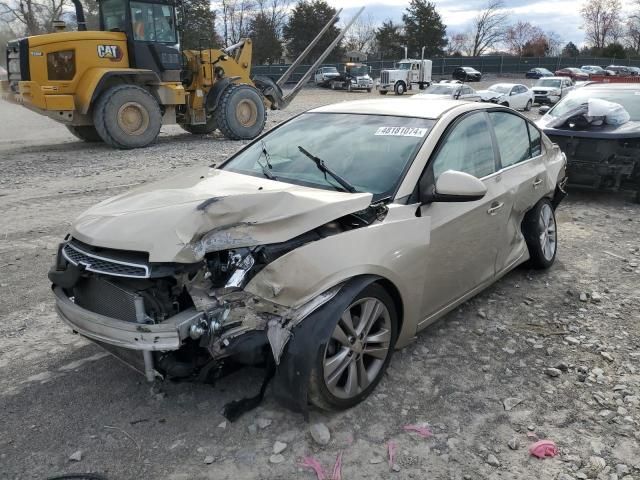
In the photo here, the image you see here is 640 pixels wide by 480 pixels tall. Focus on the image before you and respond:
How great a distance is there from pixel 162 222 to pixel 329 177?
1.16m

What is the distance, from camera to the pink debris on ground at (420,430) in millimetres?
2820

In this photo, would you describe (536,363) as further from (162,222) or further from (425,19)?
(425,19)

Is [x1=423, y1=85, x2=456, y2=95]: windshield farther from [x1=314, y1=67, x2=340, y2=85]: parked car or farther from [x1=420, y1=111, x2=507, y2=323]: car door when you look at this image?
[x1=420, y1=111, x2=507, y2=323]: car door

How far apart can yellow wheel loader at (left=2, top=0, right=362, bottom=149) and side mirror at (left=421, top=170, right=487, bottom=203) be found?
10.3 meters

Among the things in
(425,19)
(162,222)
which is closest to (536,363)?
(162,222)

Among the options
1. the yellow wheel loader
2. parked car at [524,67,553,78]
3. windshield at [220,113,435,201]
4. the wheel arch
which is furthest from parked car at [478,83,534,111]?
parked car at [524,67,553,78]

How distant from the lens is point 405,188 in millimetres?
3307

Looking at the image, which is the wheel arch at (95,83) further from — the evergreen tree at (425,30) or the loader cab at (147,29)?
the evergreen tree at (425,30)

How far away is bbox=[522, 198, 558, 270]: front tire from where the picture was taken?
4.70 meters

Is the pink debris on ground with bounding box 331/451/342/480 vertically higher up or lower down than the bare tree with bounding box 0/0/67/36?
lower down

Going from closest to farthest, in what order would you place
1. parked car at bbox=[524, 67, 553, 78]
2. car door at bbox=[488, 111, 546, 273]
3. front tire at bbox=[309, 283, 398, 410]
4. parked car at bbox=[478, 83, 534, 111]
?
front tire at bbox=[309, 283, 398, 410] → car door at bbox=[488, 111, 546, 273] → parked car at bbox=[478, 83, 534, 111] → parked car at bbox=[524, 67, 553, 78]

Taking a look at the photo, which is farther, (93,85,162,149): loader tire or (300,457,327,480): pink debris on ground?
(93,85,162,149): loader tire

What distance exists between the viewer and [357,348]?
2.95 meters

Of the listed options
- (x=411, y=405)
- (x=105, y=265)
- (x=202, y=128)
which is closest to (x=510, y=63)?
(x=202, y=128)
